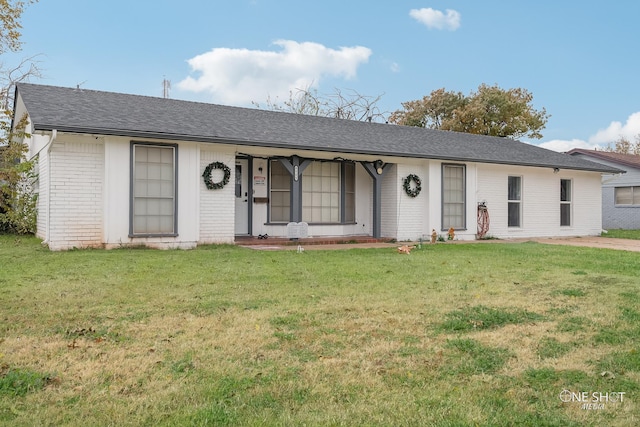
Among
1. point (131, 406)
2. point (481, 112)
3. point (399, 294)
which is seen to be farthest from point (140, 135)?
point (481, 112)

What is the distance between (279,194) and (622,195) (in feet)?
56.4

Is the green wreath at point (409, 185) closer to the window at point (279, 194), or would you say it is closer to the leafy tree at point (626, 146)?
the window at point (279, 194)

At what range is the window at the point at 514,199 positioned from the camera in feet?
48.3

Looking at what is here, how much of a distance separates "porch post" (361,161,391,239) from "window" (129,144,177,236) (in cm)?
512

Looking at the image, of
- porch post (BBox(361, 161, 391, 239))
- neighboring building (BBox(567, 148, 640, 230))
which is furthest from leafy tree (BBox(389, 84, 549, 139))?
porch post (BBox(361, 161, 391, 239))

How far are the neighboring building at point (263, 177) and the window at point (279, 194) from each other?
0.09 ft

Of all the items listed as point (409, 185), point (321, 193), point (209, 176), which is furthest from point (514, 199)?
point (209, 176)

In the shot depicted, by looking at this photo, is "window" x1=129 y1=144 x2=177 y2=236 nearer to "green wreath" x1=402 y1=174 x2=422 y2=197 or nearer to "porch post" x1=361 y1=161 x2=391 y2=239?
"porch post" x1=361 y1=161 x2=391 y2=239

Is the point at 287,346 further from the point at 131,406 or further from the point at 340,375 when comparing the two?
the point at 131,406

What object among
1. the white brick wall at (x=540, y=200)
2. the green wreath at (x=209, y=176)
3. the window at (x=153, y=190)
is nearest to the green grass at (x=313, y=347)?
the window at (x=153, y=190)

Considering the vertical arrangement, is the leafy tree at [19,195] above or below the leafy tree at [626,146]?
below

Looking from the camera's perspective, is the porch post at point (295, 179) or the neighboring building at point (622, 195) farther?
the neighboring building at point (622, 195)

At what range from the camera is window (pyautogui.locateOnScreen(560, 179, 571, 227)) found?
51.8 feet

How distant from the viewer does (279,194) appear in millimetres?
12578
